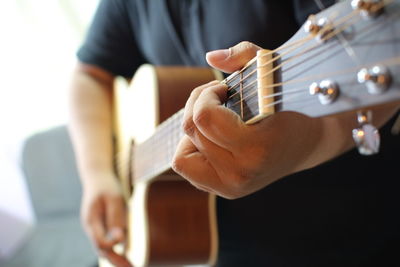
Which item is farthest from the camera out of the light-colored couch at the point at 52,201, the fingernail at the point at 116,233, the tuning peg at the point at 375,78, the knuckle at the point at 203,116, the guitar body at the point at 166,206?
the light-colored couch at the point at 52,201

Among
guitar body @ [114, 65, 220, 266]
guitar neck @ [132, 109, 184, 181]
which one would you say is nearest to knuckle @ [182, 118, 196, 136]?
guitar neck @ [132, 109, 184, 181]

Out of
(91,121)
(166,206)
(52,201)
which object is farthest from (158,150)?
(52,201)

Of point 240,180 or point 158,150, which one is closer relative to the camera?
point 240,180

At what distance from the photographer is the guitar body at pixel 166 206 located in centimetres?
79

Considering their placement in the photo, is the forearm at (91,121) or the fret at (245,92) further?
the forearm at (91,121)

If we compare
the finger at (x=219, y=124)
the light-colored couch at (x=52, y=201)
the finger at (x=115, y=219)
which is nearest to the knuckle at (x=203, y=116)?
the finger at (x=219, y=124)

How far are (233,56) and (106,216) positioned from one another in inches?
23.7

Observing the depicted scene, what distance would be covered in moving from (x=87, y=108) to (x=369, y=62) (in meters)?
0.82

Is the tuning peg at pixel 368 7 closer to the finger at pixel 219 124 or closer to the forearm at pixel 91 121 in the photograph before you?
the finger at pixel 219 124

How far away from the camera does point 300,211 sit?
0.68 metres

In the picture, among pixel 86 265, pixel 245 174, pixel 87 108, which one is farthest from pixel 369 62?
pixel 86 265

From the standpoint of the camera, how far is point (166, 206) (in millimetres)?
830

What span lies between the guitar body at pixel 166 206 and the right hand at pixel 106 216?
32 millimetres

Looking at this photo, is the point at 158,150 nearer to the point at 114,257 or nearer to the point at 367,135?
the point at 114,257
